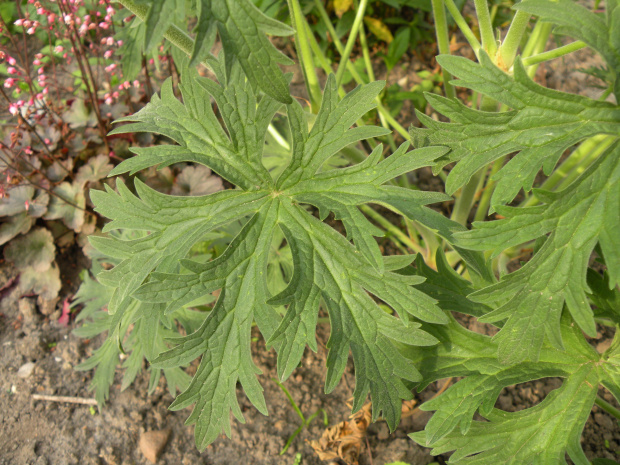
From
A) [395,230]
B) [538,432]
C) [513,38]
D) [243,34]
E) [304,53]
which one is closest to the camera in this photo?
[243,34]

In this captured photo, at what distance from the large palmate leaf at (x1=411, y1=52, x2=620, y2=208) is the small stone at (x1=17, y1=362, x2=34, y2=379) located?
2028 mm

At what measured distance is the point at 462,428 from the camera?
1.31m

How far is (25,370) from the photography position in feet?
7.39

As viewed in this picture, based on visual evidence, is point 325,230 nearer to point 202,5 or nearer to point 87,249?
point 202,5

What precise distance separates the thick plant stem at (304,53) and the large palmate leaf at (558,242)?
841 mm

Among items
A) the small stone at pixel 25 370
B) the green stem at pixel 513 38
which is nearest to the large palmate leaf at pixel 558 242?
the green stem at pixel 513 38

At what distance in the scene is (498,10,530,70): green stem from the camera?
4.69 feet

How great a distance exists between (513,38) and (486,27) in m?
0.09

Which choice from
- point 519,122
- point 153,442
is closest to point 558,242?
point 519,122

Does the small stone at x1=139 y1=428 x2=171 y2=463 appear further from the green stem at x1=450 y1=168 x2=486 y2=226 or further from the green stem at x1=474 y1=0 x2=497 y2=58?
the green stem at x1=474 y1=0 x2=497 y2=58

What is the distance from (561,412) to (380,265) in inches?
24.3

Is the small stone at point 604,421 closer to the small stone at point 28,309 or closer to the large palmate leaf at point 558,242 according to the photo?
the large palmate leaf at point 558,242

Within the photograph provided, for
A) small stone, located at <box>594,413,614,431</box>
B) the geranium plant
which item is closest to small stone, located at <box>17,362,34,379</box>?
the geranium plant

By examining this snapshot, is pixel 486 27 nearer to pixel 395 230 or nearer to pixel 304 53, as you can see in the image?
pixel 304 53
